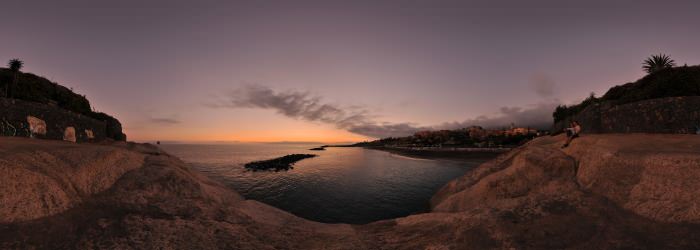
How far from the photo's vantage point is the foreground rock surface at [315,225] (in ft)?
21.0

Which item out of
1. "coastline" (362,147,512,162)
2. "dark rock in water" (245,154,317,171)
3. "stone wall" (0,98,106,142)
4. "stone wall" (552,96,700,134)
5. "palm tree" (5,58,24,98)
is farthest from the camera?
"coastline" (362,147,512,162)

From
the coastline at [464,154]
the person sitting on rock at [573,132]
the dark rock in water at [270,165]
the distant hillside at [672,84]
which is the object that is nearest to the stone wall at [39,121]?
the dark rock in water at [270,165]

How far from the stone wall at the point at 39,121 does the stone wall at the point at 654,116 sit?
132 ft

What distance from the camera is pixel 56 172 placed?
7.92 meters

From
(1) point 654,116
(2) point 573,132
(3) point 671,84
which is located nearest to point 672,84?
(3) point 671,84

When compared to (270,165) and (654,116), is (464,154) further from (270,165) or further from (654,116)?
(654,116)

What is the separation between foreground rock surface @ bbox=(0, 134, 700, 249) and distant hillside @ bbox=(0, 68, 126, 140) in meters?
24.6

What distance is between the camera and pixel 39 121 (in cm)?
1625

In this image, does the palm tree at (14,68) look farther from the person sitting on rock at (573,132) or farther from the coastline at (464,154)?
the coastline at (464,154)

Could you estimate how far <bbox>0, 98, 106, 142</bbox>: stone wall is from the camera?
14445 mm

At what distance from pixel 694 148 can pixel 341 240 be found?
14771 millimetres

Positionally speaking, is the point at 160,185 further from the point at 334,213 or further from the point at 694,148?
the point at 694,148

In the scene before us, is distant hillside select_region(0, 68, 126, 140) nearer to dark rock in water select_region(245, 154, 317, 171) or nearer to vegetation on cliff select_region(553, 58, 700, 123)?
dark rock in water select_region(245, 154, 317, 171)

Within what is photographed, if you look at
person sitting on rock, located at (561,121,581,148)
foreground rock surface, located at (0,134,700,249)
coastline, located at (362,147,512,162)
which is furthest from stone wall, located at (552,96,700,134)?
coastline, located at (362,147,512,162)
